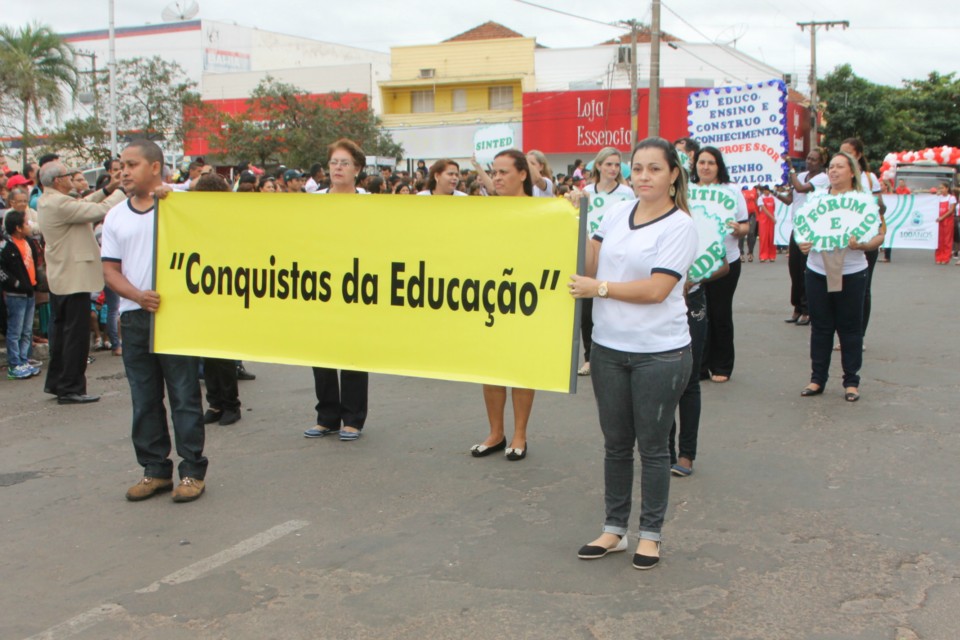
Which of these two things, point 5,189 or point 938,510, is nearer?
point 938,510

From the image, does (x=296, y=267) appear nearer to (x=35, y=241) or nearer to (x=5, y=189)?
(x=35, y=241)

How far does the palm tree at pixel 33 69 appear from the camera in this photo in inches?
1371

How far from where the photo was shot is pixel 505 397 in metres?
6.27

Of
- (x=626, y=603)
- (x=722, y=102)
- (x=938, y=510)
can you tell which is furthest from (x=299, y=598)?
(x=722, y=102)

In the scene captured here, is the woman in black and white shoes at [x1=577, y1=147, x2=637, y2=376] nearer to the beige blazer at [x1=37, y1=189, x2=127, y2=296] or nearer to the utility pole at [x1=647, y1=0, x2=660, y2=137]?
the beige blazer at [x1=37, y1=189, x2=127, y2=296]

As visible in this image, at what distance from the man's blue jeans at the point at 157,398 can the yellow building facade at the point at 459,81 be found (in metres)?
48.0

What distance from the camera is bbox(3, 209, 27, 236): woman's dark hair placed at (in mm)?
9453

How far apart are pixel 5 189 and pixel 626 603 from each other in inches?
470

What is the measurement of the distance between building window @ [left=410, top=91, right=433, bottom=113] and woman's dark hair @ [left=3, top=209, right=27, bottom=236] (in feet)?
159

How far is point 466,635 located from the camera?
12.3ft

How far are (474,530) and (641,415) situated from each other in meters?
1.16

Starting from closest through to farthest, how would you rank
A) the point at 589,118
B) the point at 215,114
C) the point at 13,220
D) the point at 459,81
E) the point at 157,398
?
the point at 157,398 → the point at 13,220 → the point at 215,114 → the point at 589,118 → the point at 459,81

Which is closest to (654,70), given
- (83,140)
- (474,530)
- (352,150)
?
(352,150)

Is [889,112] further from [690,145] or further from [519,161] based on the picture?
[519,161]
